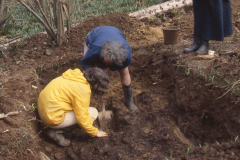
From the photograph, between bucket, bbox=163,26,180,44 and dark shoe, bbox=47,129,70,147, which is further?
bucket, bbox=163,26,180,44

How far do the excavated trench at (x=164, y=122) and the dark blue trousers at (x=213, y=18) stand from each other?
2.19ft

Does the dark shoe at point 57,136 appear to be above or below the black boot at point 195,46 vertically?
below

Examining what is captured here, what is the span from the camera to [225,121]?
2219mm

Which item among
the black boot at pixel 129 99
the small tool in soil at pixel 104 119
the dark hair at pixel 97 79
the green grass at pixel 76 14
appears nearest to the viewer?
the dark hair at pixel 97 79

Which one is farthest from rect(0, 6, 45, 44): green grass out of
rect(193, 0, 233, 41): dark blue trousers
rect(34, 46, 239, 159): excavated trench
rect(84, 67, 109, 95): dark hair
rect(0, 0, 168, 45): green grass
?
rect(193, 0, 233, 41): dark blue trousers

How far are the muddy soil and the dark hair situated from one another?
2.45 feet

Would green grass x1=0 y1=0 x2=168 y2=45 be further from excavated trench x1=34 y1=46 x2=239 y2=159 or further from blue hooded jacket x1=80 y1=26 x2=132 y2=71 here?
→ blue hooded jacket x1=80 y1=26 x2=132 y2=71

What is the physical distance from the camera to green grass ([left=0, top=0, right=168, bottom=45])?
17.0 feet

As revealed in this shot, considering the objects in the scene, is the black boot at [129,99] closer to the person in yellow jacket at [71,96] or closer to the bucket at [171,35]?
the person in yellow jacket at [71,96]

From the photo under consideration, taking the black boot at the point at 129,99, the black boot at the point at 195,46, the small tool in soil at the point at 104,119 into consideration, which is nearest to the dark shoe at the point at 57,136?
the small tool in soil at the point at 104,119

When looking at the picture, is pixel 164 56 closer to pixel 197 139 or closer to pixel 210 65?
pixel 210 65

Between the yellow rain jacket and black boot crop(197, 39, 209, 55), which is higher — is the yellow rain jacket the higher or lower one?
the lower one

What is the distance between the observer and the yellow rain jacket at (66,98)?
2.14 meters

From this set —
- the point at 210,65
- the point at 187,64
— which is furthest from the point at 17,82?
the point at 210,65
